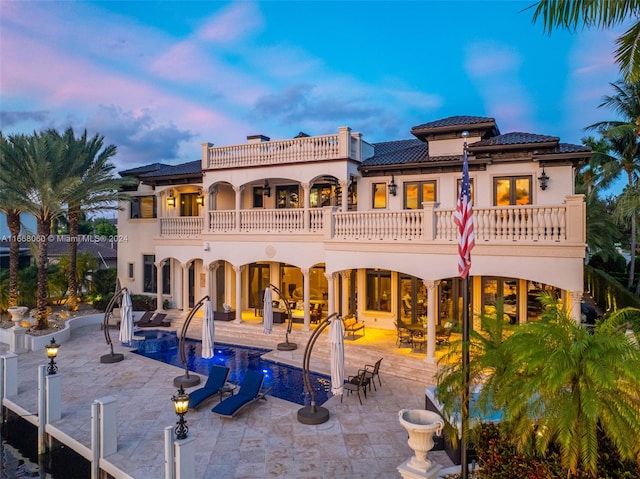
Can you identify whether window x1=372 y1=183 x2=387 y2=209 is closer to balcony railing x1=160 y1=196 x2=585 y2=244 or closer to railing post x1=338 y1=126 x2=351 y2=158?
railing post x1=338 y1=126 x2=351 y2=158

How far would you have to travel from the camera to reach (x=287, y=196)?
2280 cm

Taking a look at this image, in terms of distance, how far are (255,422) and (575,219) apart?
1150 cm

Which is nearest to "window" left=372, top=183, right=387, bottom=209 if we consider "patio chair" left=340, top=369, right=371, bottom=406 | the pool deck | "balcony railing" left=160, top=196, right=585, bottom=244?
"balcony railing" left=160, top=196, right=585, bottom=244

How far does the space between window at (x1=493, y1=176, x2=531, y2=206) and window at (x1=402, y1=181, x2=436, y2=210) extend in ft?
9.02

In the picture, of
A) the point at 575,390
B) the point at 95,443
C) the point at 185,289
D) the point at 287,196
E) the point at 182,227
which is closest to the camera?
the point at 575,390

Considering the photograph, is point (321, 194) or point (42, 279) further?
point (321, 194)

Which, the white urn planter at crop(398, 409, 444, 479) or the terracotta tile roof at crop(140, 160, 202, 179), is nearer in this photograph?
the white urn planter at crop(398, 409, 444, 479)

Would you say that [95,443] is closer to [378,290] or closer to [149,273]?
[378,290]

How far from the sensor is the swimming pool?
43.3 feet

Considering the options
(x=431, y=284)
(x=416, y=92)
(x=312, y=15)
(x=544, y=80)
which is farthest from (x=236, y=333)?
(x=416, y=92)

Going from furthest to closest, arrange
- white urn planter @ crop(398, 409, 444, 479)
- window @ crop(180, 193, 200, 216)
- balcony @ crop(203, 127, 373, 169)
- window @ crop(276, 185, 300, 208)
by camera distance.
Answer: window @ crop(180, 193, 200, 216), window @ crop(276, 185, 300, 208), balcony @ crop(203, 127, 373, 169), white urn planter @ crop(398, 409, 444, 479)

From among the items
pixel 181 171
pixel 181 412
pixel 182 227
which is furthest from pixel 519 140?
pixel 181 171

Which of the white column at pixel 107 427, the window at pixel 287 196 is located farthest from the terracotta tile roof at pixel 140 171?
the white column at pixel 107 427

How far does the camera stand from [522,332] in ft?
20.6
